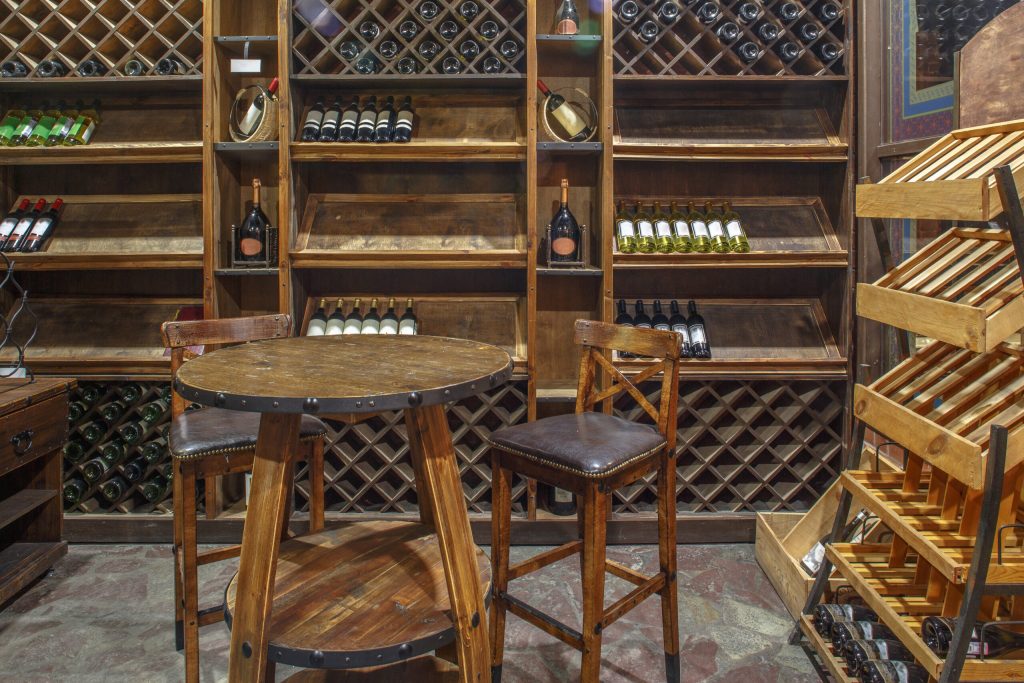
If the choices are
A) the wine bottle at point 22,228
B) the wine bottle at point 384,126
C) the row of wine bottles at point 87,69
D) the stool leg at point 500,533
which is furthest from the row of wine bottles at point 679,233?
the wine bottle at point 22,228

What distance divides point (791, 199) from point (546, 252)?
1138 mm

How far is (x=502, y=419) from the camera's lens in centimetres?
316

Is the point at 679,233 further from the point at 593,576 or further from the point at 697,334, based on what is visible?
the point at 593,576

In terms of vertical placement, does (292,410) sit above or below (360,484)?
above

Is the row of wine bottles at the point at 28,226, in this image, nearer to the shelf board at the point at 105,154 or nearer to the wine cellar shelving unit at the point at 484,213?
the wine cellar shelving unit at the point at 484,213

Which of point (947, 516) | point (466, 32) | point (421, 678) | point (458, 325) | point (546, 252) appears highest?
point (466, 32)

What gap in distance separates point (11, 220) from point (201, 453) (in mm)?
2073

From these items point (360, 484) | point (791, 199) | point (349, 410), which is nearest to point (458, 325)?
point (360, 484)

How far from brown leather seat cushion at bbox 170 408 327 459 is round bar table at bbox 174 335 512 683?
1.14 ft

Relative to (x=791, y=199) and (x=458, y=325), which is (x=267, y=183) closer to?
(x=458, y=325)

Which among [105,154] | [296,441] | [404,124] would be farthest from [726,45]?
[105,154]

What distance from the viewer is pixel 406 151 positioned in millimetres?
3068

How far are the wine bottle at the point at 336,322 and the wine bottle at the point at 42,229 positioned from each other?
1.27 meters

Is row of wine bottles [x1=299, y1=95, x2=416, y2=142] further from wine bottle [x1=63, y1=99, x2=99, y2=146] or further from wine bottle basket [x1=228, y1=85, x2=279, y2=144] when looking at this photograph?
wine bottle [x1=63, y1=99, x2=99, y2=146]
